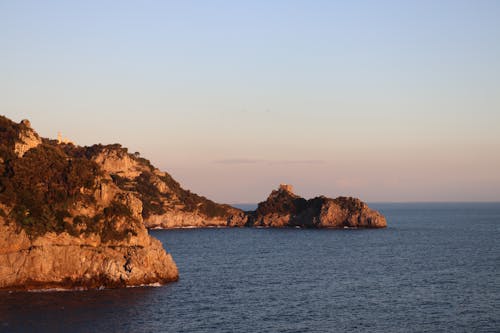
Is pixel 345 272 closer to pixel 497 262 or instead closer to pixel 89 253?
pixel 497 262

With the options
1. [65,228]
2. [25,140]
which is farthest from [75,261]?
[25,140]

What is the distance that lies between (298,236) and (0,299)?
11409 centimetres

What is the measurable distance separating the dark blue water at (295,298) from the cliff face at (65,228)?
311 centimetres

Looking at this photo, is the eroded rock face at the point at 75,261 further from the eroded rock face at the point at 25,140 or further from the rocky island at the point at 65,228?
the eroded rock face at the point at 25,140

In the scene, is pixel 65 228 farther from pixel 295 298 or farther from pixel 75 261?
pixel 295 298

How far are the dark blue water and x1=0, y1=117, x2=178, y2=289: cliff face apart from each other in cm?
311

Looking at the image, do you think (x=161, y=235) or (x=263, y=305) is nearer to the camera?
(x=263, y=305)

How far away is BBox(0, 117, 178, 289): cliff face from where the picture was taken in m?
77.2

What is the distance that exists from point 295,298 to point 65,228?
31774mm

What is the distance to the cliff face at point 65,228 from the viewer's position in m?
77.2

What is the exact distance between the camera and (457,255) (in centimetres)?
12012

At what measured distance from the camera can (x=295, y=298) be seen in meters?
76.9

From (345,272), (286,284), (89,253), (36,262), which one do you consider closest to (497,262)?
(345,272)

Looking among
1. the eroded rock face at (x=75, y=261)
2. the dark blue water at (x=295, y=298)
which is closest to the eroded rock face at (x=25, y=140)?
the eroded rock face at (x=75, y=261)
